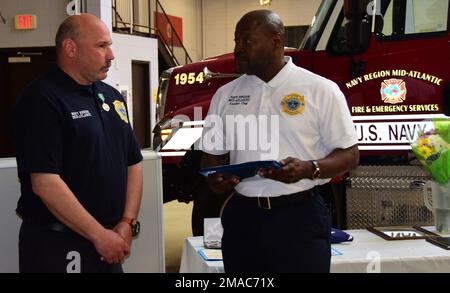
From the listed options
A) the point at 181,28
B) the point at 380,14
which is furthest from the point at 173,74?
the point at 181,28

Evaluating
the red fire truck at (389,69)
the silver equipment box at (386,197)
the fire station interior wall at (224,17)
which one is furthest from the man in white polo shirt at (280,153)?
the fire station interior wall at (224,17)

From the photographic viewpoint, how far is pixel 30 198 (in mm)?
2061

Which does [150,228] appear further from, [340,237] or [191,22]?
[191,22]

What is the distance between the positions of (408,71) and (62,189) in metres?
2.60

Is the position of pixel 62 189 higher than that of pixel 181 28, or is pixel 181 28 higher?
pixel 181 28

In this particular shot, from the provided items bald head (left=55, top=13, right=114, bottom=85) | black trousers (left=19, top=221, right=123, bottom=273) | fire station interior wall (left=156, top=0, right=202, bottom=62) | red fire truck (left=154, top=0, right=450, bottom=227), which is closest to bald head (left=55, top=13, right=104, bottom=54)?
bald head (left=55, top=13, right=114, bottom=85)

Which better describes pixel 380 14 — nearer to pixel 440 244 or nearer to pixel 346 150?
pixel 440 244

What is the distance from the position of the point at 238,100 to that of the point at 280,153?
24cm

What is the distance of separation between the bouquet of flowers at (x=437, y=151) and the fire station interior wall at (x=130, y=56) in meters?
9.93

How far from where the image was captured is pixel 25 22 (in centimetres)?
936

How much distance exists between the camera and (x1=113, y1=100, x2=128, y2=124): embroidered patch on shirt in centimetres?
223

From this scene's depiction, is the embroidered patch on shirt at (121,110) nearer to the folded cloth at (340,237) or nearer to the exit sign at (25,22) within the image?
the folded cloth at (340,237)

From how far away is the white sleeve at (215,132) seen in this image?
6.86ft

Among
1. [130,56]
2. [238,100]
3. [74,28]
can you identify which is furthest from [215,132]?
[130,56]
